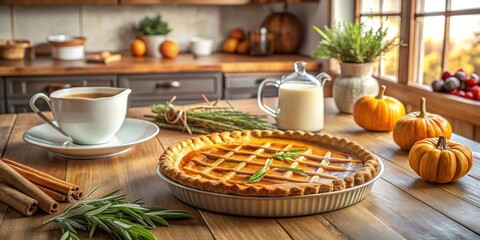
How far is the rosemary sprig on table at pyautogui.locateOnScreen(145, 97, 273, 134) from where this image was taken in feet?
5.25

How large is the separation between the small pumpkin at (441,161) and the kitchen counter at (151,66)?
7.06 ft

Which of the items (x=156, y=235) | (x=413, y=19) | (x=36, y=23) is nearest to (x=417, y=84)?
(x=413, y=19)

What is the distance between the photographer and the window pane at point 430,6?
2.58 m

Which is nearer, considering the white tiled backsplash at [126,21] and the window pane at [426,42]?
the window pane at [426,42]

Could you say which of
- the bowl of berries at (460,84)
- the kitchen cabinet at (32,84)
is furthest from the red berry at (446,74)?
the kitchen cabinet at (32,84)

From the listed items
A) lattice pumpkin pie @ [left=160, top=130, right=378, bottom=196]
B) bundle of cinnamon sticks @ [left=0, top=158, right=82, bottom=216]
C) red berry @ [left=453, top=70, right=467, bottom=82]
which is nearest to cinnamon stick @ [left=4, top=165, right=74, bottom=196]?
bundle of cinnamon sticks @ [left=0, top=158, right=82, bottom=216]

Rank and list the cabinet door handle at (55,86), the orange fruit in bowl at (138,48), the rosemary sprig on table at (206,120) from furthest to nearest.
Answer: the orange fruit in bowl at (138,48)
the cabinet door handle at (55,86)
the rosemary sprig on table at (206,120)

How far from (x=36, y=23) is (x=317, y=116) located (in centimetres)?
262

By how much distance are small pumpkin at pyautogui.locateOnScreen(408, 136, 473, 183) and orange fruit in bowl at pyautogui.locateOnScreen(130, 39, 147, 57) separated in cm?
261

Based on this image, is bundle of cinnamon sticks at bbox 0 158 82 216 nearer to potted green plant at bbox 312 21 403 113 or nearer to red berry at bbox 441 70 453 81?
potted green plant at bbox 312 21 403 113

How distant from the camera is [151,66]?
126 inches

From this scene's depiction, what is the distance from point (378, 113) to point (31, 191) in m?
0.96

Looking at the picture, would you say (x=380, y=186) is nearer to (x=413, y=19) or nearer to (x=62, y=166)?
(x=62, y=166)

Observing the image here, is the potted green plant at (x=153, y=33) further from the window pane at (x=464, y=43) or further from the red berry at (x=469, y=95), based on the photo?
the red berry at (x=469, y=95)
